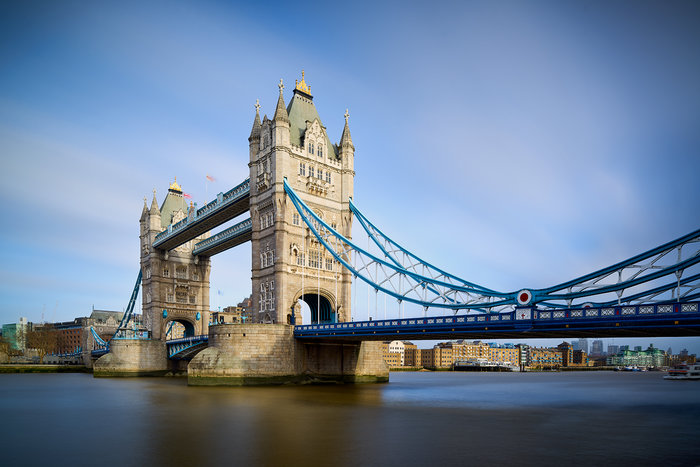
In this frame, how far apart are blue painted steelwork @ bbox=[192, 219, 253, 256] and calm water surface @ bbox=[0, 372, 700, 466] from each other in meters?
26.7

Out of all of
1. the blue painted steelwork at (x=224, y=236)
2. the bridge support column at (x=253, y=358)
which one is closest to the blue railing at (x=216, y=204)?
the blue painted steelwork at (x=224, y=236)

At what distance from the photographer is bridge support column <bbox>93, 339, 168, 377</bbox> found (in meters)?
63.8

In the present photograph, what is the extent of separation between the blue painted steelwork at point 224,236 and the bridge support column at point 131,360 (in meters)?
14.1

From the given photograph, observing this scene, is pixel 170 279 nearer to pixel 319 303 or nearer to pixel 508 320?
pixel 319 303

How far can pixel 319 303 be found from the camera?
52656 millimetres

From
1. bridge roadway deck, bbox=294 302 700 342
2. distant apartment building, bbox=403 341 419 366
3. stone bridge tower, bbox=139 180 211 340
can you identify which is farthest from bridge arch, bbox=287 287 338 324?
distant apartment building, bbox=403 341 419 366

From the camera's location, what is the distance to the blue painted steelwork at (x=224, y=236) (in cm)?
5822

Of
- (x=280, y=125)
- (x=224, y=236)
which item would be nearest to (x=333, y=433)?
(x=280, y=125)

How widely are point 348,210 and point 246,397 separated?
2483cm

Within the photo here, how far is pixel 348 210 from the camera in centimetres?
5400

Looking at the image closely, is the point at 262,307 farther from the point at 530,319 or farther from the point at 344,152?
the point at 530,319

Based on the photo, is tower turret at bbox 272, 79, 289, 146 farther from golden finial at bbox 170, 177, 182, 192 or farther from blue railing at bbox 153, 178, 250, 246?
golden finial at bbox 170, 177, 182, 192

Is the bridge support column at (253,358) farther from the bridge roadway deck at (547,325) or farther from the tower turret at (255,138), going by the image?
the tower turret at (255,138)

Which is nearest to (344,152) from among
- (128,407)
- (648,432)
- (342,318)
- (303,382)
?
(342,318)
